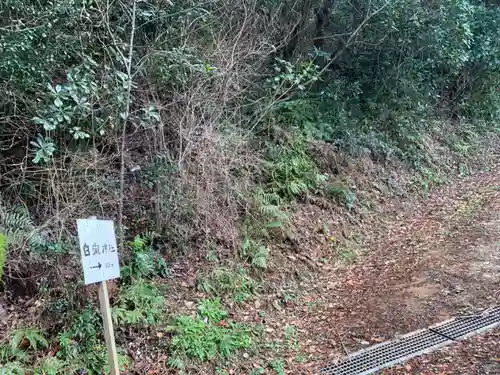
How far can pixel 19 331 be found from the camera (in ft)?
12.7

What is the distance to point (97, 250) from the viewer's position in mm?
3395

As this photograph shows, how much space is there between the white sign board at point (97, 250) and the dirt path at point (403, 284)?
6.95 feet

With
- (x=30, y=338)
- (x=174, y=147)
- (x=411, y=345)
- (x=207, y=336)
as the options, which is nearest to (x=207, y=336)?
(x=207, y=336)

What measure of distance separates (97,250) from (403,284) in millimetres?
4014

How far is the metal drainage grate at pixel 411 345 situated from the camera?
14.0 ft

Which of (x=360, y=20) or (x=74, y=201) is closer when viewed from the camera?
(x=74, y=201)

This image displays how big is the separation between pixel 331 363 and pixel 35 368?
103 inches

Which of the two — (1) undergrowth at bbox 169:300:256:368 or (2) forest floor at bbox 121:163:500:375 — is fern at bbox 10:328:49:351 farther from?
(1) undergrowth at bbox 169:300:256:368

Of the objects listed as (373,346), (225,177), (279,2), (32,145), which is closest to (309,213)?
(225,177)

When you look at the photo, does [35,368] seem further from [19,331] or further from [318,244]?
[318,244]

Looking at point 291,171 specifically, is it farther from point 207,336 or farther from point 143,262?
point 207,336

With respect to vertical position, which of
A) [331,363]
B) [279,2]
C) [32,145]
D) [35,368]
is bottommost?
[331,363]

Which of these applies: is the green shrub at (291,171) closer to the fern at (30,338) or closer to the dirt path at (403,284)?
the dirt path at (403,284)

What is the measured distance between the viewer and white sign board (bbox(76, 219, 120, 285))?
129 inches
